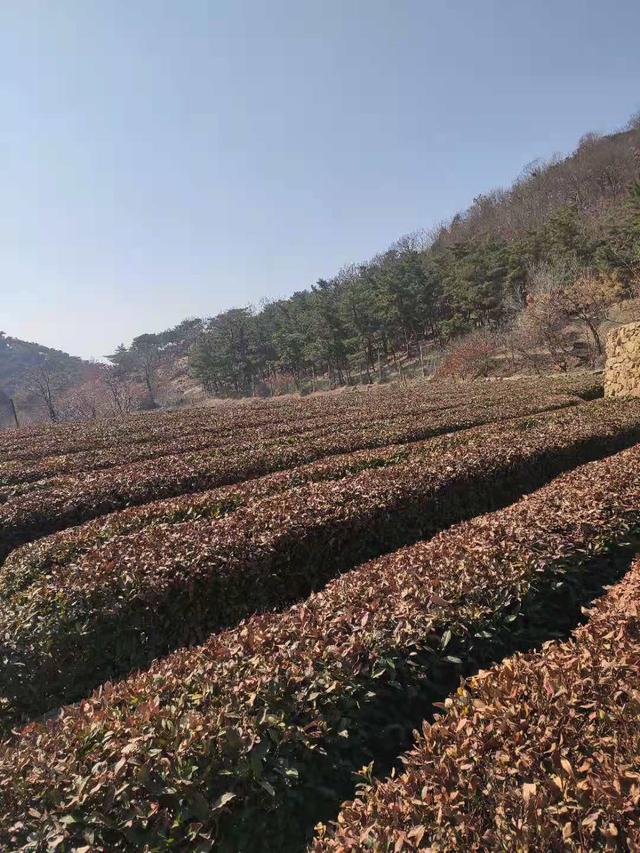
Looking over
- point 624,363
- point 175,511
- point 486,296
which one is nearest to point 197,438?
point 175,511

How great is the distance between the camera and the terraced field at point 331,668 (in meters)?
2.22

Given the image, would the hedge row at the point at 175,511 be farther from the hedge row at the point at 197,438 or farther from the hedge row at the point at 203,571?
the hedge row at the point at 197,438

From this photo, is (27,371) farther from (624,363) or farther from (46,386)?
(624,363)

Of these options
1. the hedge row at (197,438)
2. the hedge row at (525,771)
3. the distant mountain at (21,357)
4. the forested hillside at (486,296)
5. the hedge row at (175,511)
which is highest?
the distant mountain at (21,357)

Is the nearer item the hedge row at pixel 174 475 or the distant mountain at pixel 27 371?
the hedge row at pixel 174 475

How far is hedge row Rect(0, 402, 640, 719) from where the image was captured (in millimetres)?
4621

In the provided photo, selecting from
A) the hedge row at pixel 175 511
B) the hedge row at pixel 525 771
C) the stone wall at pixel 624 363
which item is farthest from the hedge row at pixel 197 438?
the hedge row at pixel 525 771

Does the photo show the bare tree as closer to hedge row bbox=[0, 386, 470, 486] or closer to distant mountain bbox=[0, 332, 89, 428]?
distant mountain bbox=[0, 332, 89, 428]

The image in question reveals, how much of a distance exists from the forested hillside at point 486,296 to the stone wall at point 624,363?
1651cm

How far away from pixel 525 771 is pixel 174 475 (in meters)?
8.44

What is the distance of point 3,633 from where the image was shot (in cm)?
464

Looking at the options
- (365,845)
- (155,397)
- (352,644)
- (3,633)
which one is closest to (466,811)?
(365,845)

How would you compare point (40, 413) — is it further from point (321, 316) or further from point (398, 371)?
point (398, 371)

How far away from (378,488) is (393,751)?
395 cm
